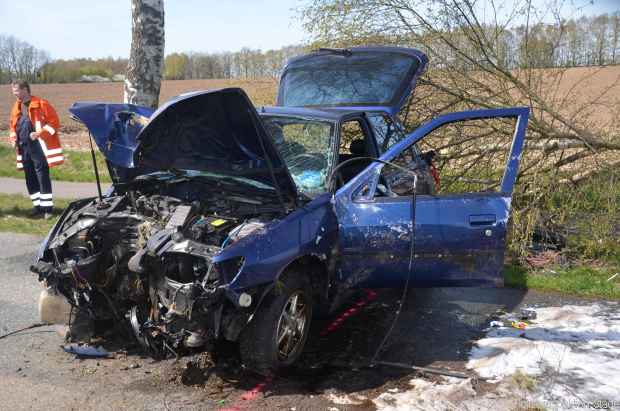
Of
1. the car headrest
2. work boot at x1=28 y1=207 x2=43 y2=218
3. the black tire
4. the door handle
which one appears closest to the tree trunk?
work boot at x1=28 y1=207 x2=43 y2=218

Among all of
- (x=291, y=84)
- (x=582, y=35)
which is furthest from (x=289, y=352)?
(x=582, y=35)

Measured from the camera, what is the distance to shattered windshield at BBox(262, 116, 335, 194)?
4.43 m

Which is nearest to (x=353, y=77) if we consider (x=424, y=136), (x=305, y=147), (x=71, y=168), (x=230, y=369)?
(x=305, y=147)

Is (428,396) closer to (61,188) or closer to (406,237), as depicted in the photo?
(406,237)

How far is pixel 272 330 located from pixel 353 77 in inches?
147

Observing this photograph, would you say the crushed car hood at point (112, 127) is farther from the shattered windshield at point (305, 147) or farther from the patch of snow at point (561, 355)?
the patch of snow at point (561, 355)

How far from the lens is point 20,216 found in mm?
8906

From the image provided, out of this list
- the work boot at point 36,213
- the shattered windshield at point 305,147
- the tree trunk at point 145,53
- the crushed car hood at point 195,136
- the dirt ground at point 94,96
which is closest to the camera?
the crushed car hood at point 195,136

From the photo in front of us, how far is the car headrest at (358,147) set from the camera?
17.8 feet

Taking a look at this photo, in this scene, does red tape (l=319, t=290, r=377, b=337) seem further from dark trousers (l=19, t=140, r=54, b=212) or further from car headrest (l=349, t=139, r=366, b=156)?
dark trousers (l=19, t=140, r=54, b=212)

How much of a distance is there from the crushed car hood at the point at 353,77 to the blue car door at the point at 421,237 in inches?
83.2

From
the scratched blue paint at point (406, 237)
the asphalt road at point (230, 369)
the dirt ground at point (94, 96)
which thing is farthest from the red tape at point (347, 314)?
the dirt ground at point (94, 96)

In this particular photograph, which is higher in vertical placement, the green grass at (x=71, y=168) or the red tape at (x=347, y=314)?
the green grass at (x=71, y=168)

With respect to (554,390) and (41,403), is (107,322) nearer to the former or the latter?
(41,403)
